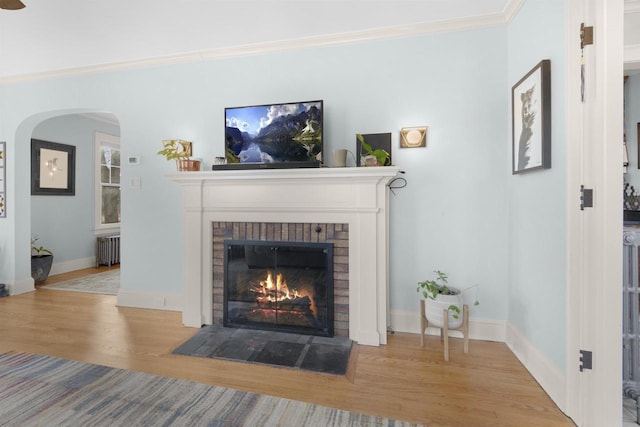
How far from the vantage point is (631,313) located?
169cm

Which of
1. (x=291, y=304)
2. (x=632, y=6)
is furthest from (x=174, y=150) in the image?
(x=632, y=6)

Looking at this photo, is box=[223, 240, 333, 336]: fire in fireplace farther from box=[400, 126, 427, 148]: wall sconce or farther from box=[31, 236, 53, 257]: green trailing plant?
box=[31, 236, 53, 257]: green trailing plant

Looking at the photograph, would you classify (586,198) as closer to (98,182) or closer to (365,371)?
(365,371)

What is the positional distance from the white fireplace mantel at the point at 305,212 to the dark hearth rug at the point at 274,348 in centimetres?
23

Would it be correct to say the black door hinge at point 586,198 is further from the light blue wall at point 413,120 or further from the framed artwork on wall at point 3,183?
the framed artwork on wall at point 3,183

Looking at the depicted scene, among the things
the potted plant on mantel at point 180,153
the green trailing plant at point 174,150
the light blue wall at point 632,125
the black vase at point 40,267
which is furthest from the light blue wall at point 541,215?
the black vase at point 40,267

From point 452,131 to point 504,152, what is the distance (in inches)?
16.6

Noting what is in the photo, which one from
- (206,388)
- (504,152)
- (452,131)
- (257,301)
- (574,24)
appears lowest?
(206,388)

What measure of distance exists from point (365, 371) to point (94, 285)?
149 inches

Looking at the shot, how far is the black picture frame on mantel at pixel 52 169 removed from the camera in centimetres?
444

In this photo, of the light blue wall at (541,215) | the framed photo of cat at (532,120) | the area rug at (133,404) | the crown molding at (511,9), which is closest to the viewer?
the area rug at (133,404)

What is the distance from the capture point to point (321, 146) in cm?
260

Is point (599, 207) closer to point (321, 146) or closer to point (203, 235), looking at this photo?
point (321, 146)

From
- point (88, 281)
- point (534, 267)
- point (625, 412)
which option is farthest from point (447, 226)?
point (88, 281)
